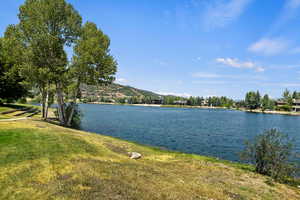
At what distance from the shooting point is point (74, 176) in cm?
1026

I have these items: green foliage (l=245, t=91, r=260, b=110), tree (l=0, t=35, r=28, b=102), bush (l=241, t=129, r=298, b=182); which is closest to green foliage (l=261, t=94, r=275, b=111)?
green foliage (l=245, t=91, r=260, b=110)

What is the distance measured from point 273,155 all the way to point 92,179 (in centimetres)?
1421

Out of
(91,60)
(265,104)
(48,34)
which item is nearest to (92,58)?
(91,60)

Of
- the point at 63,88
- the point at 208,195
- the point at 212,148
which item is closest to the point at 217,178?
the point at 208,195

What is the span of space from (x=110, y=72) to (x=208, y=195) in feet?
84.8

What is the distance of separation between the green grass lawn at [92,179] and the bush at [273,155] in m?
1.42

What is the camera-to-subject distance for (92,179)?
396 inches

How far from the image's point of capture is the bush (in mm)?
15207

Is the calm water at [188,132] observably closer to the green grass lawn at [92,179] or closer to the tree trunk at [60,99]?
the tree trunk at [60,99]

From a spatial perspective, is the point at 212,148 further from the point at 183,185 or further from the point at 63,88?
the point at 63,88

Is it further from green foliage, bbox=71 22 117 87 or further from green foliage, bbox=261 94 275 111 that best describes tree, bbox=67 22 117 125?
green foliage, bbox=261 94 275 111

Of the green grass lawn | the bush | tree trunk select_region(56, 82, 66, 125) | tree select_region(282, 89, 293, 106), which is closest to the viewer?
the green grass lawn

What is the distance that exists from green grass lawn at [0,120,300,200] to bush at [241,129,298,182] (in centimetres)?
142

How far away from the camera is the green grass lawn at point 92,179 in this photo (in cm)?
888
